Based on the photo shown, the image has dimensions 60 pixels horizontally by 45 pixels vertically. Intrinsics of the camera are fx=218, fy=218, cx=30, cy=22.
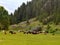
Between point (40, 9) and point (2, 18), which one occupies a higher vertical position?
point (40, 9)

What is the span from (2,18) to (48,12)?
309 feet

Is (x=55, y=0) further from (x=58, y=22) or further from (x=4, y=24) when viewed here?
(x=4, y=24)

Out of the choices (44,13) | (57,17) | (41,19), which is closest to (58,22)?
(57,17)

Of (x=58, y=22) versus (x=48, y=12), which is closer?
(x=58, y=22)

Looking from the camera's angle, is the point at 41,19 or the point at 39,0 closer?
the point at 41,19

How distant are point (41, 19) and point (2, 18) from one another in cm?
7405

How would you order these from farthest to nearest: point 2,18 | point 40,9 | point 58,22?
1. point 40,9
2. point 58,22
3. point 2,18

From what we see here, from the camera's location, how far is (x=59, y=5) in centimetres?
17188

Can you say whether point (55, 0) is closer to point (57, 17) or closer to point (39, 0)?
point (39, 0)

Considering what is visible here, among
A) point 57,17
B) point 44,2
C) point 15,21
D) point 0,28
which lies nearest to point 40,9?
point 44,2

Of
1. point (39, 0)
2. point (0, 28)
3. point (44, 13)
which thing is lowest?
point (0, 28)

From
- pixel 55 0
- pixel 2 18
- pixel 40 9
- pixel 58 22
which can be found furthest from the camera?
pixel 40 9

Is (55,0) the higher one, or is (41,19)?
(55,0)

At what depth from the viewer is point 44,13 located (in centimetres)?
18088
